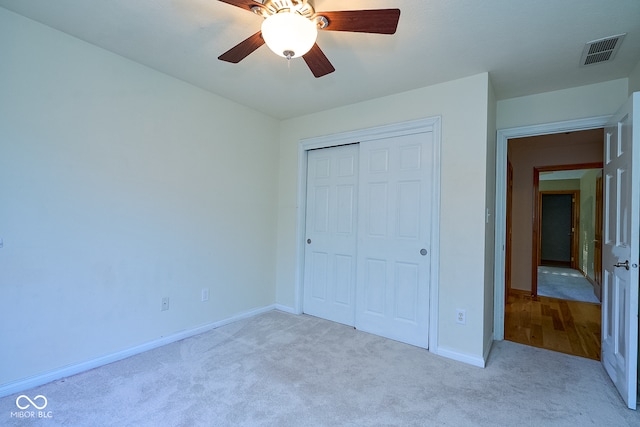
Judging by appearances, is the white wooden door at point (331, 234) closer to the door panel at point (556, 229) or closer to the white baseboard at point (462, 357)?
the white baseboard at point (462, 357)

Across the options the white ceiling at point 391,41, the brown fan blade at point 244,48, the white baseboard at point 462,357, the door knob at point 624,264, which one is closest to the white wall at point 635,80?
the white ceiling at point 391,41

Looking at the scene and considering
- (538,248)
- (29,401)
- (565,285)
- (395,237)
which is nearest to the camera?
(29,401)

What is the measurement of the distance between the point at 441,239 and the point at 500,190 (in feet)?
3.25

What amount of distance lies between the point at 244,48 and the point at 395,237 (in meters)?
2.14

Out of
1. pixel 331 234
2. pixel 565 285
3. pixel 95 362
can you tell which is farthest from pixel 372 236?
pixel 565 285

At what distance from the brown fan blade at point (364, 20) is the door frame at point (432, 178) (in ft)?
Result: 4.97

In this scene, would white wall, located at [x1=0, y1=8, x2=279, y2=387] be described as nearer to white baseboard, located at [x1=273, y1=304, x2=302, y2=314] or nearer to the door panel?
white baseboard, located at [x1=273, y1=304, x2=302, y2=314]

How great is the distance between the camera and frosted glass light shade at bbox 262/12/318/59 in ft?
4.48

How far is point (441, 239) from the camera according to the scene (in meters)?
2.72

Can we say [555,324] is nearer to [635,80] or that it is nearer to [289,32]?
[635,80]

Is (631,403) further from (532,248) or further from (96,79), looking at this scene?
(96,79)

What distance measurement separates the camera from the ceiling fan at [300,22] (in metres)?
1.37

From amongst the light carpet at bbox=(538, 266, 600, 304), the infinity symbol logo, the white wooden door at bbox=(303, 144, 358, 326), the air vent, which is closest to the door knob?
the air vent

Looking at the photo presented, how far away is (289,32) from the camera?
1373 mm
